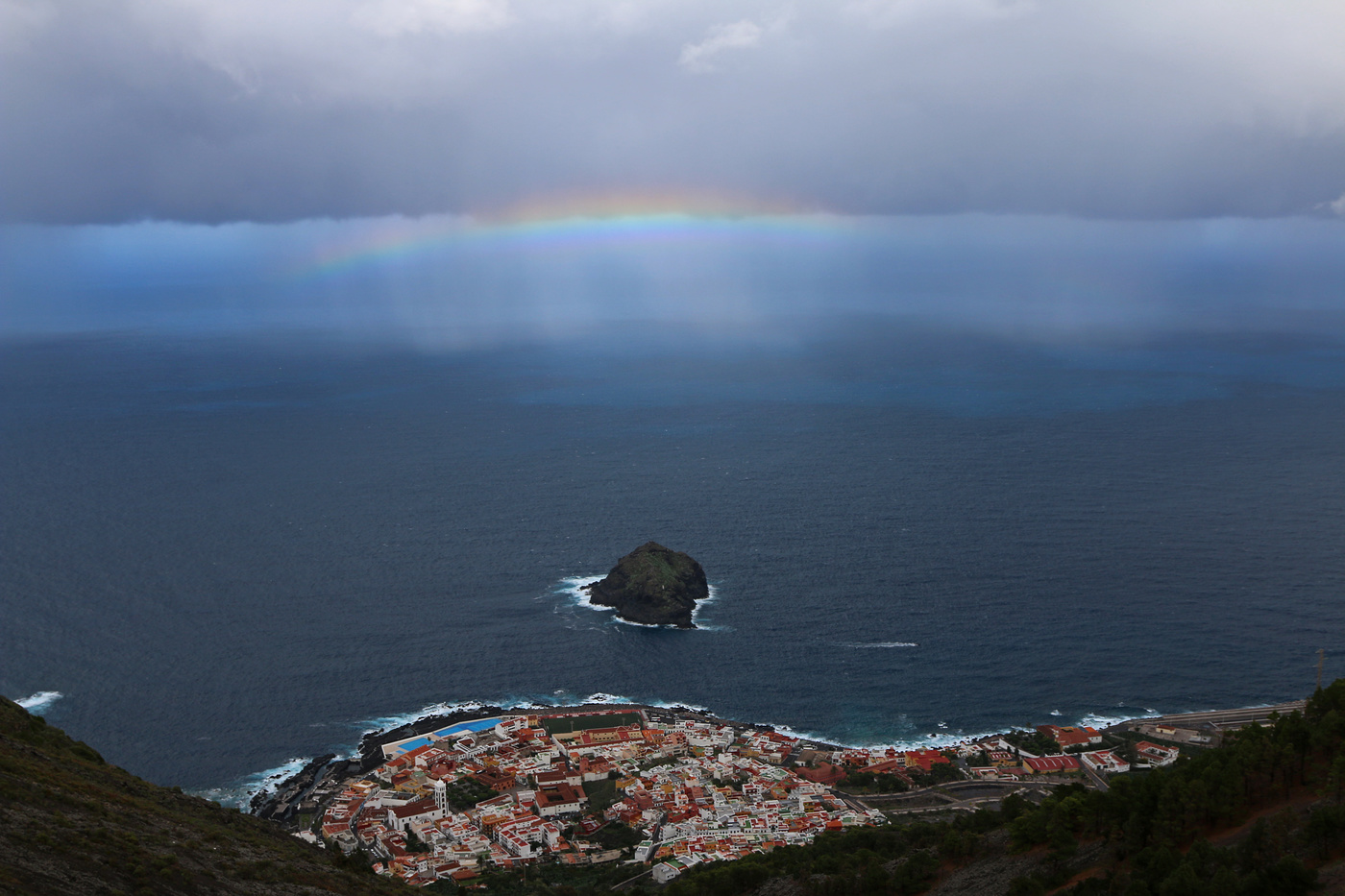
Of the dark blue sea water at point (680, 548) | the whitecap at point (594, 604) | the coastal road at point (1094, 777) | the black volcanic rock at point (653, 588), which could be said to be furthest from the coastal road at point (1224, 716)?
the black volcanic rock at point (653, 588)

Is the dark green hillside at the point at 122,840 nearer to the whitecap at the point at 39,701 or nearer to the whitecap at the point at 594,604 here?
the whitecap at the point at 39,701

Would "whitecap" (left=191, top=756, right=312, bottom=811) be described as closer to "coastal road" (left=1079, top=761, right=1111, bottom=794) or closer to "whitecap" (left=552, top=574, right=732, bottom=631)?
"whitecap" (left=552, top=574, right=732, bottom=631)

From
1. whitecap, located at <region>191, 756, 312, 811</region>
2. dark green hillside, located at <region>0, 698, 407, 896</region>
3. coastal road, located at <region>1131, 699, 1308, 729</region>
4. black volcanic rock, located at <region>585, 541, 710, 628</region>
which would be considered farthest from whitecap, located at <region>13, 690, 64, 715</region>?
coastal road, located at <region>1131, 699, 1308, 729</region>

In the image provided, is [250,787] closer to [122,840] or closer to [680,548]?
[122,840]

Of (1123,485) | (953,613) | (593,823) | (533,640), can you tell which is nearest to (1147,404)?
(1123,485)

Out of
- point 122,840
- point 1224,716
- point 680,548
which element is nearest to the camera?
point 122,840

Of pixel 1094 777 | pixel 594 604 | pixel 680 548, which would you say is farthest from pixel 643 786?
pixel 680 548
